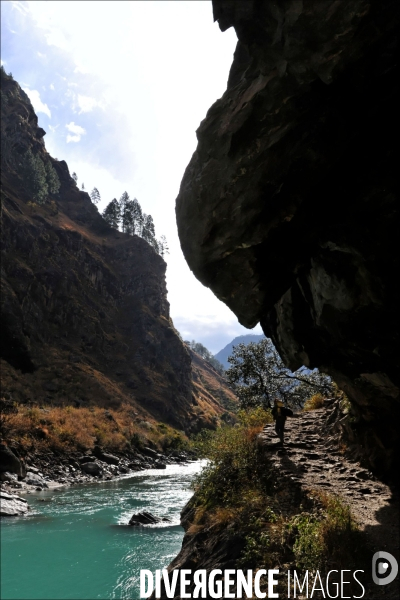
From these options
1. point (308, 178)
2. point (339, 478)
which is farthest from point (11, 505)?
point (308, 178)

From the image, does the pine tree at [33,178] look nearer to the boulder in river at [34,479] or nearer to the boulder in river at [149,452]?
the boulder in river at [149,452]

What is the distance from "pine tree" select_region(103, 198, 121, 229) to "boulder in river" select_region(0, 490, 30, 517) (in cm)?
9845

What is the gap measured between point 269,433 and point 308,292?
911 cm

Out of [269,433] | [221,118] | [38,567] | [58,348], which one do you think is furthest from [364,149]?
[58,348]

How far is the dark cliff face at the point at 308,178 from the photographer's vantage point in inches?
246

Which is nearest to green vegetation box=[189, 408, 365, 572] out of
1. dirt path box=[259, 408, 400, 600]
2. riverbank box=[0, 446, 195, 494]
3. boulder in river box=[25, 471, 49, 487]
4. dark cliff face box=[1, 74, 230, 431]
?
dirt path box=[259, 408, 400, 600]

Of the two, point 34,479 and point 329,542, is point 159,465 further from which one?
point 329,542

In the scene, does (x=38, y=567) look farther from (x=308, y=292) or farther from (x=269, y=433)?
(x=308, y=292)

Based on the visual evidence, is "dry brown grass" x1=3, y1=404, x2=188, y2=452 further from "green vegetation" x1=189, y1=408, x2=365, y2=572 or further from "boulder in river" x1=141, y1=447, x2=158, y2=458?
"green vegetation" x1=189, y1=408, x2=365, y2=572

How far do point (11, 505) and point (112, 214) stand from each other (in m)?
103

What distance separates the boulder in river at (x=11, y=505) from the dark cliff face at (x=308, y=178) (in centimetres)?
1810

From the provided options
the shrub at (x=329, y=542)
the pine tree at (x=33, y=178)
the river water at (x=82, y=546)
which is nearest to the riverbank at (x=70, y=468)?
the river water at (x=82, y=546)

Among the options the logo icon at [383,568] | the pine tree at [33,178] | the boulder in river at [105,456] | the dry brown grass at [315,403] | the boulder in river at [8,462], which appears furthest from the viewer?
the pine tree at [33,178]

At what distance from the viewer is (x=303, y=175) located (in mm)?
7508
